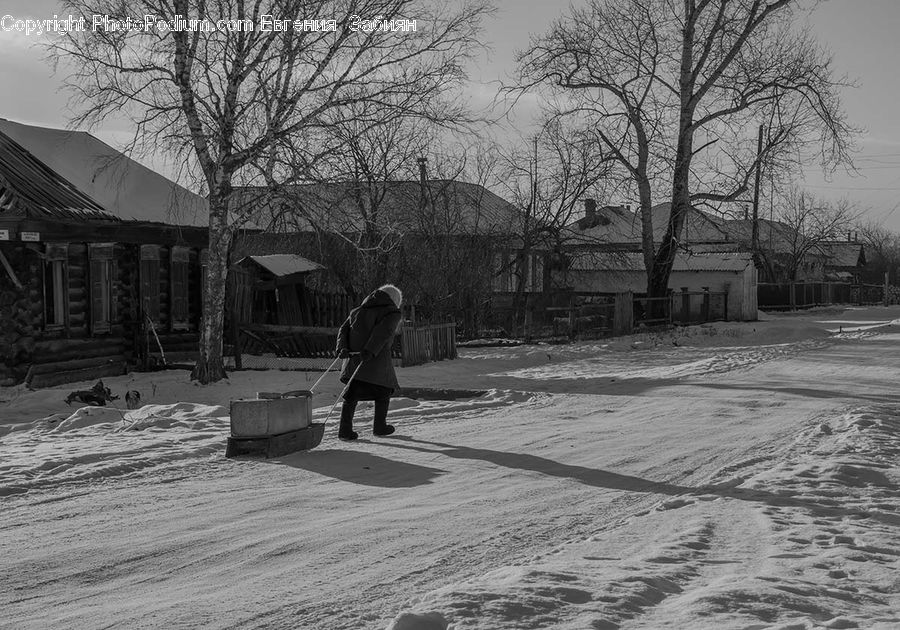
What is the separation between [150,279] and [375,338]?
12788 millimetres

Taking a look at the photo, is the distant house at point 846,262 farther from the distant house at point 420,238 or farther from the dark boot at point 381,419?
the dark boot at point 381,419

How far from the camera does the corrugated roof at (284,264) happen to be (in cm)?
2655

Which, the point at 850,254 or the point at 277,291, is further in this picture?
the point at 850,254

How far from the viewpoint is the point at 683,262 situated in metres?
48.6

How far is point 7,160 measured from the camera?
65.2ft

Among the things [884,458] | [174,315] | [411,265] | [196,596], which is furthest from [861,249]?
[196,596]

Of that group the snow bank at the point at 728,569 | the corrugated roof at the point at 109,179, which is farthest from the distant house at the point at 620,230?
the snow bank at the point at 728,569

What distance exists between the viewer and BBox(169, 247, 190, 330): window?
23.9 metres

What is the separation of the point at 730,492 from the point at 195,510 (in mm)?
4213

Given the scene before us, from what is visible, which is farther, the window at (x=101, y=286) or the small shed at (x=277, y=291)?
the small shed at (x=277, y=291)

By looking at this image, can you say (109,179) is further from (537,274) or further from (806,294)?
(806,294)

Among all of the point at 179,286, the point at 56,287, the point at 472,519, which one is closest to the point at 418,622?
the point at 472,519

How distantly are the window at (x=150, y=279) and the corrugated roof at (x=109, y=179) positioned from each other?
1.03 m

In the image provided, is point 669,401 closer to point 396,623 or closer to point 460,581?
point 460,581
